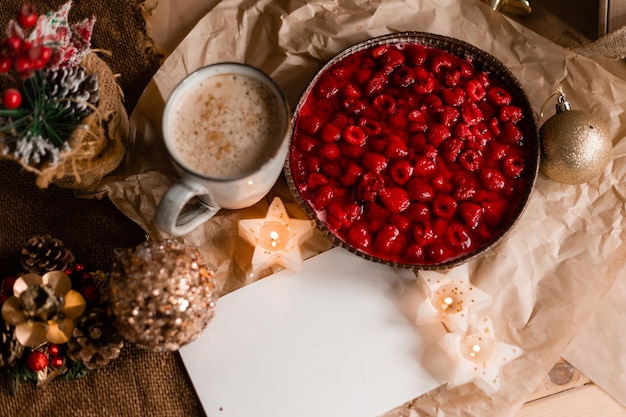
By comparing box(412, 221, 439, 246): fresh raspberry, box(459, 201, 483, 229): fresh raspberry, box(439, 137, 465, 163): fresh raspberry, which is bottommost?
box(412, 221, 439, 246): fresh raspberry

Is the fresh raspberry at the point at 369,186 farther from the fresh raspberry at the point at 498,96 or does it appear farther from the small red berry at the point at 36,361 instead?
the small red berry at the point at 36,361

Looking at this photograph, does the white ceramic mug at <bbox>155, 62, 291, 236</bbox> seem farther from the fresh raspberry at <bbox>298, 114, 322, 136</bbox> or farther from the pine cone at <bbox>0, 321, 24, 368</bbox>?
the pine cone at <bbox>0, 321, 24, 368</bbox>

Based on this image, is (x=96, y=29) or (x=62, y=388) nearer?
(x=62, y=388)

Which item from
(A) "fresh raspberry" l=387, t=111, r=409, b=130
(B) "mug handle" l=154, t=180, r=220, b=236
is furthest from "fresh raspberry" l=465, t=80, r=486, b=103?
(B) "mug handle" l=154, t=180, r=220, b=236

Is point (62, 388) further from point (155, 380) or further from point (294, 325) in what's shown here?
point (294, 325)

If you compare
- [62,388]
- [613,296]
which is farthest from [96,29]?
[613,296]

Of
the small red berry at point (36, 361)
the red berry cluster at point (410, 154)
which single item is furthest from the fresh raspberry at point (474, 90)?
the small red berry at point (36, 361)
